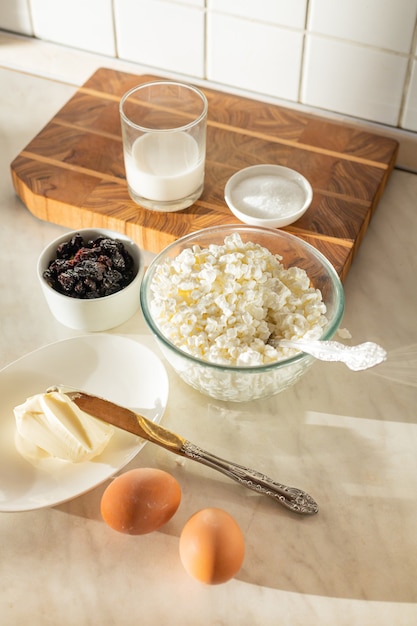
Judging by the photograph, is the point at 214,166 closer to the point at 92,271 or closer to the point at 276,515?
the point at 92,271

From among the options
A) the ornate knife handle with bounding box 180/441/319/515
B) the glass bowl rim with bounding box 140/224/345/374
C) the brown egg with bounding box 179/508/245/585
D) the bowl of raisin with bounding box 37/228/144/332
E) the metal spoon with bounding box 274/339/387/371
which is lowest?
the ornate knife handle with bounding box 180/441/319/515

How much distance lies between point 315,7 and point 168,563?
0.89m

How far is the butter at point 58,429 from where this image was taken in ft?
3.17

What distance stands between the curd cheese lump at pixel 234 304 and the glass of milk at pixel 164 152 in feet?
0.68

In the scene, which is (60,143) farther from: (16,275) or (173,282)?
(173,282)

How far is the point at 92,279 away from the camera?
1.12 metres

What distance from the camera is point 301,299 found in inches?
41.3

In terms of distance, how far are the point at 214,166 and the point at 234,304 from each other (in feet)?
1.37

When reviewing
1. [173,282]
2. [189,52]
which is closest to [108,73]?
[189,52]

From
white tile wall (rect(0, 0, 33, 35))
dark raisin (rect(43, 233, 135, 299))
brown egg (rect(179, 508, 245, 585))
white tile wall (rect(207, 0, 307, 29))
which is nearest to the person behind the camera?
brown egg (rect(179, 508, 245, 585))

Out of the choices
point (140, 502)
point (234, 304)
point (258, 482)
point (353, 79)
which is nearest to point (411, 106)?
point (353, 79)

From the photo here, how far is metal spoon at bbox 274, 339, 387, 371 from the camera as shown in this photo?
0.92 metres

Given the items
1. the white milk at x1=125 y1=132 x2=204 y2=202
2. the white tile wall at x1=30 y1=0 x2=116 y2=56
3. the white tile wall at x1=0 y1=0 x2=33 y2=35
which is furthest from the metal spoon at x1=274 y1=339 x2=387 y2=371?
the white tile wall at x1=0 y1=0 x2=33 y2=35

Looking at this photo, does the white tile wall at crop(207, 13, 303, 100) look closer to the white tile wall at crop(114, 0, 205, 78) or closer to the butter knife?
the white tile wall at crop(114, 0, 205, 78)
